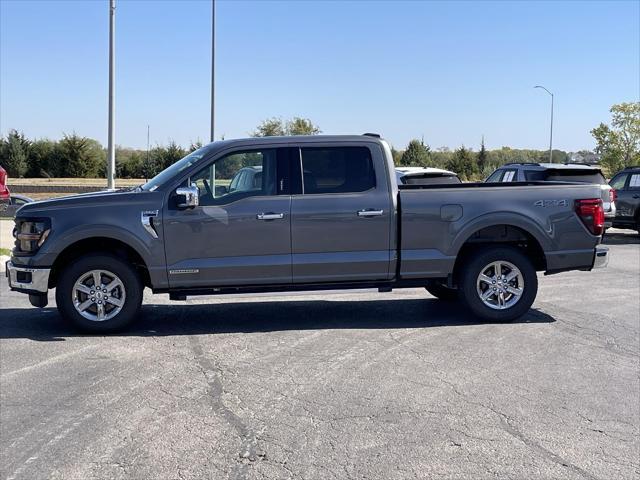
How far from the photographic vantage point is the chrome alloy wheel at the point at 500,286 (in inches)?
318

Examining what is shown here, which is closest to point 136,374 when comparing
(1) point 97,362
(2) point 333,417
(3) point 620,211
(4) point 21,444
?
(1) point 97,362

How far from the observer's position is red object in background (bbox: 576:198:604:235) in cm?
811

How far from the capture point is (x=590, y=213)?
26.6 feet

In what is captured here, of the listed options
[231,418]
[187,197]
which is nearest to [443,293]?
[187,197]

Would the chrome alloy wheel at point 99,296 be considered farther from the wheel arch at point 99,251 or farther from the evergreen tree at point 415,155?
the evergreen tree at point 415,155

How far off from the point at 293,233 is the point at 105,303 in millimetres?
2157

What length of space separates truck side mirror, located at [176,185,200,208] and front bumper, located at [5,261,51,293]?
1.58 metres

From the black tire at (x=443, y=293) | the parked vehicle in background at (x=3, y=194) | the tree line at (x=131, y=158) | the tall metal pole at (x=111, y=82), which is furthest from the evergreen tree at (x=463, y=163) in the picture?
the black tire at (x=443, y=293)

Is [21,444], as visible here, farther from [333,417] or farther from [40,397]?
[333,417]

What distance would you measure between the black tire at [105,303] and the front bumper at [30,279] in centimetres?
15

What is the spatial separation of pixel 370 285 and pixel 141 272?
2.58m

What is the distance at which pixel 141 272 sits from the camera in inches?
306

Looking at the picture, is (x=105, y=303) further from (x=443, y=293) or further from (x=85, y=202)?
(x=443, y=293)

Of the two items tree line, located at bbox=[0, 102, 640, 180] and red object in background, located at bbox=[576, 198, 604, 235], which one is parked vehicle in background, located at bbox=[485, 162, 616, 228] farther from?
tree line, located at bbox=[0, 102, 640, 180]
